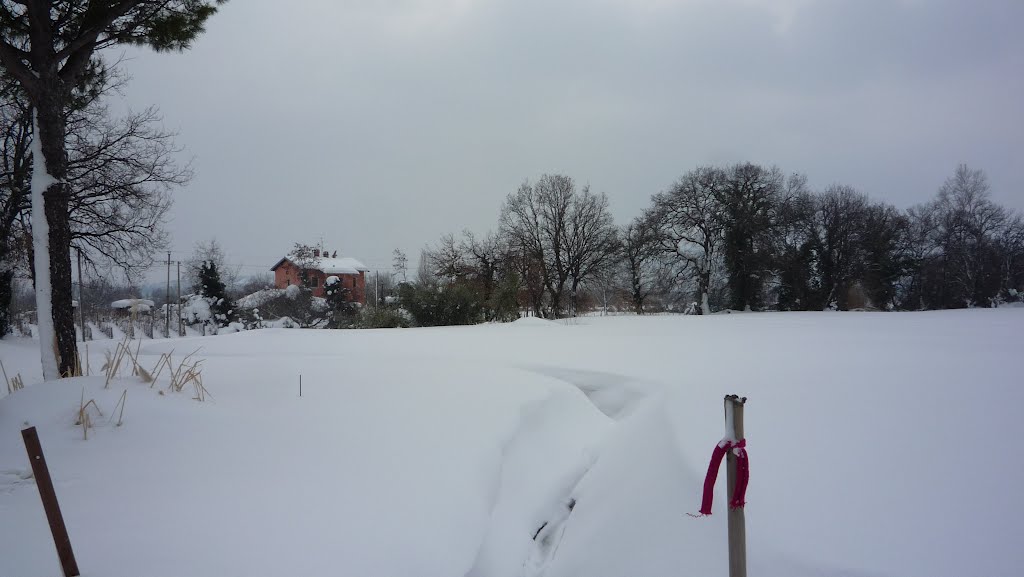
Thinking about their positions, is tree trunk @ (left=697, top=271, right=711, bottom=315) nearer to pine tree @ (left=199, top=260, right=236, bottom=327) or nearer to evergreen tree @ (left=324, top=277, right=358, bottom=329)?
evergreen tree @ (left=324, top=277, right=358, bottom=329)

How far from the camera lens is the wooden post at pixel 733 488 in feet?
4.92

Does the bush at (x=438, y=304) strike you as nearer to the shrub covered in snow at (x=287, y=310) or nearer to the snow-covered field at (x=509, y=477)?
the shrub covered in snow at (x=287, y=310)

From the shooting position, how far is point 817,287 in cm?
2489

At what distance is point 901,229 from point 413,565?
104 ft

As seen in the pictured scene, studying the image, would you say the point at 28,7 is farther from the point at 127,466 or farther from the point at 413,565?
the point at 413,565

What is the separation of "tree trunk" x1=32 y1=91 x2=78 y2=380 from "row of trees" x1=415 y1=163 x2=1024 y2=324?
58.4 ft

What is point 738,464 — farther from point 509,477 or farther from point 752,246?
point 752,246

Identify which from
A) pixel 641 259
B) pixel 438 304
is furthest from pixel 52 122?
pixel 641 259

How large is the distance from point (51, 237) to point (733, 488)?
6134 millimetres

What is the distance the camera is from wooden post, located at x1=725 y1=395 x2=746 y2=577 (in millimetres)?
1499

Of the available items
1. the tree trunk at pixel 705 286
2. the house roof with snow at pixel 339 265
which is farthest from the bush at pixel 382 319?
the house roof with snow at pixel 339 265

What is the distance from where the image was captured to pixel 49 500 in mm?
1635

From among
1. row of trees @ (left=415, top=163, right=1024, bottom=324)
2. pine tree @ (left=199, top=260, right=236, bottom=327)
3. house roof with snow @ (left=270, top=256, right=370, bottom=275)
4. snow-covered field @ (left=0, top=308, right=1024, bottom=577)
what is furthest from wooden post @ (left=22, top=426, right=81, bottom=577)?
house roof with snow @ (left=270, top=256, right=370, bottom=275)

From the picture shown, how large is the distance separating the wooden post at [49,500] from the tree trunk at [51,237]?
3.50 m
